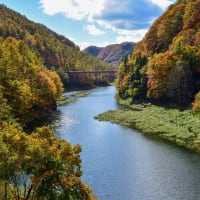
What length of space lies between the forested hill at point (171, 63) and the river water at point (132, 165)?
23874 millimetres

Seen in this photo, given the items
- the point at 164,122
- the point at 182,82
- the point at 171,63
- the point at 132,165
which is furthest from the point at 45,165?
the point at 171,63

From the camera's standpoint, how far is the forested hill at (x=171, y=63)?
90.5 m

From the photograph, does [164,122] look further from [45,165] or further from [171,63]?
[45,165]

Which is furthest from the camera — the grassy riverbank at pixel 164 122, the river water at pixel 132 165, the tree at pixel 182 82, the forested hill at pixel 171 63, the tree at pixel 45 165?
the forested hill at pixel 171 63

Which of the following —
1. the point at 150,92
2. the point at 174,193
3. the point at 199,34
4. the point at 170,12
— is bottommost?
the point at 174,193

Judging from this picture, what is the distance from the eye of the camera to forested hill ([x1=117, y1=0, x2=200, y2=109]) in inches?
3563

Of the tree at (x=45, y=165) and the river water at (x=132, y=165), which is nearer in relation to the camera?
the tree at (x=45, y=165)

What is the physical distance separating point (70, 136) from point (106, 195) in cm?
2889

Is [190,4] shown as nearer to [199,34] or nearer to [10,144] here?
[199,34]

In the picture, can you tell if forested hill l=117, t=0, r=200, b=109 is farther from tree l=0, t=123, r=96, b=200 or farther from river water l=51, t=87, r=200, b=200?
tree l=0, t=123, r=96, b=200

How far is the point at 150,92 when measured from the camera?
99.3m

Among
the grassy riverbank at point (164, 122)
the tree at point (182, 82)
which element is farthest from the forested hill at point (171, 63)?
the grassy riverbank at point (164, 122)

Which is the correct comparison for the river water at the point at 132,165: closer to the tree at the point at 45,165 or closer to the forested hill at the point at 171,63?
the tree at the point at 45,165

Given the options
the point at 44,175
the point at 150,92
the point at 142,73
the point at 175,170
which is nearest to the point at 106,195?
the point at 175,170
